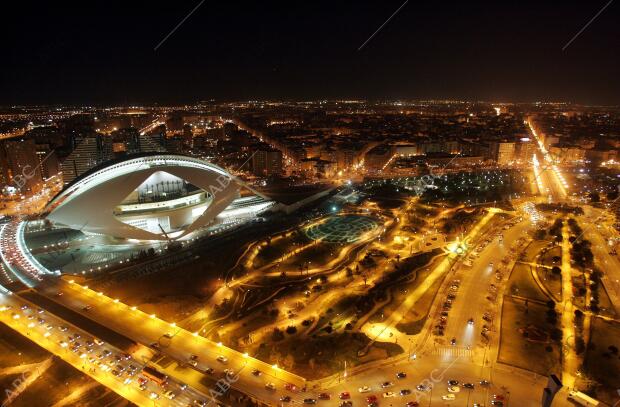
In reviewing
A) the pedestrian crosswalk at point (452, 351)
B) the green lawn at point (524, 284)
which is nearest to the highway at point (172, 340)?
the pedestrian crosswalk at point (452, 351)

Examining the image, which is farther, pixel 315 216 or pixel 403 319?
pixel 315 216

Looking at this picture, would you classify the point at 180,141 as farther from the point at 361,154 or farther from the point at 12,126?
the point at 12,126

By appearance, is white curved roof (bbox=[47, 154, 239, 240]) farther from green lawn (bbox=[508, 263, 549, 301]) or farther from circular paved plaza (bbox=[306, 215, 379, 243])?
green lawn (bbox=[508, 263, 549, 301])

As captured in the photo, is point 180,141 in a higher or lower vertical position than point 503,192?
higher

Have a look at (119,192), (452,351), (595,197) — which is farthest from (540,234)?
(119,192)

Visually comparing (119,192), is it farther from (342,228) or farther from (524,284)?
(524,284)

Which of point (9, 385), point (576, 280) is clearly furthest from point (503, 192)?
point (9, 385)

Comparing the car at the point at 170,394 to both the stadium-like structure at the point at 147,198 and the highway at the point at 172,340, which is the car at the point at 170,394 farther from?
the stadium-like structure at the point at 147,198
